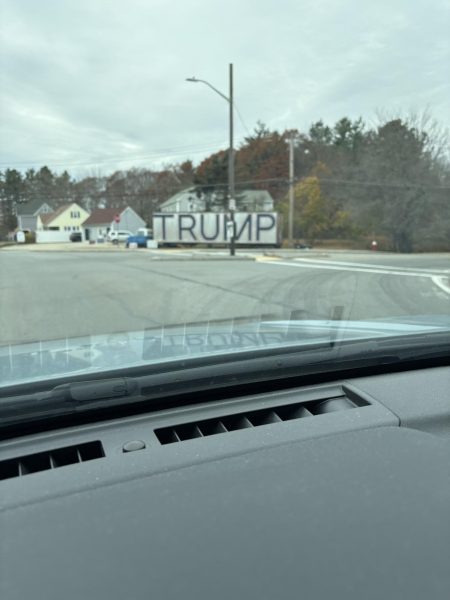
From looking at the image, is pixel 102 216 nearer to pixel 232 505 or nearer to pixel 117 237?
pixel 117 237

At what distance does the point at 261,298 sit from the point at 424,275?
7928 millimetres

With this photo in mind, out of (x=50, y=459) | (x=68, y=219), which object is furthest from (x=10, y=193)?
(x=68, y=219)

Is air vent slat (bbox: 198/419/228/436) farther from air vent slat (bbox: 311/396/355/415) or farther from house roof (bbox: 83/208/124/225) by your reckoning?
house roof (bbox: 83/208/124/225)

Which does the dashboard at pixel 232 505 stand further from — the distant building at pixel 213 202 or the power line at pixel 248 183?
the distant building at pixel 213 202

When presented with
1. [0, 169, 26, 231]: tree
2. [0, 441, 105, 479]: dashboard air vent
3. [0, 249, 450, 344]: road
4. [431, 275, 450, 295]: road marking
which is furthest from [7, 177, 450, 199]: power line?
[0, 441, 105, 479]: dashboard air vent

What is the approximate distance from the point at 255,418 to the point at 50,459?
3.26 ft

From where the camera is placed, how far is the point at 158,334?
12.3ft

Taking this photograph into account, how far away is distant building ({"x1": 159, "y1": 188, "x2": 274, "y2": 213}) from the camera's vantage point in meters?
58.4

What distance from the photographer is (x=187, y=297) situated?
1105 centimetres

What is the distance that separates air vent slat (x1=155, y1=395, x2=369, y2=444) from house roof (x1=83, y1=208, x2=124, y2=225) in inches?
2707

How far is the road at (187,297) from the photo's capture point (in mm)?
8180

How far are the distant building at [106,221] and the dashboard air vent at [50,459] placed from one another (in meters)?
66.9

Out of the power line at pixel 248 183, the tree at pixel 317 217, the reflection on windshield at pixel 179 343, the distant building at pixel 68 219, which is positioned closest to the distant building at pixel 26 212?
the power line at pixel 248 183

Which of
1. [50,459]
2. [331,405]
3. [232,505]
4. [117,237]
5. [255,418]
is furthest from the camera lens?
[117,237]
